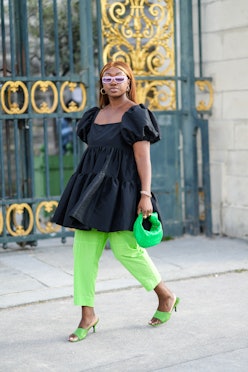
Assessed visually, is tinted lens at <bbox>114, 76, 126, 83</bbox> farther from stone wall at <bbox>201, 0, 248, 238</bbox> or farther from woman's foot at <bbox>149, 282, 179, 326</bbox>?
stone wall at <bbox>201, 0, 248, 238</bbox>

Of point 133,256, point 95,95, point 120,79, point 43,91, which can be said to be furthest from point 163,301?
point 95,95

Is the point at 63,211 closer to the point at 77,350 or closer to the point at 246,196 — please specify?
the point at 77,350

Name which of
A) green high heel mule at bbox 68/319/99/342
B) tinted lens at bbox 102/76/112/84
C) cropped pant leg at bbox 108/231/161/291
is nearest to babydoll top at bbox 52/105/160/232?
cropped pant leg at bbox 108/231/161/291

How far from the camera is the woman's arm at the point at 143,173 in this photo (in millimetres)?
5266

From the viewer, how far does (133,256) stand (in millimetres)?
5367

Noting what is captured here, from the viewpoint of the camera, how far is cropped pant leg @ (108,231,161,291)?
17.5 ft

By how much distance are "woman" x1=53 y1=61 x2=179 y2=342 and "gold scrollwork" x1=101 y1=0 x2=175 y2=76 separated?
3202 mm

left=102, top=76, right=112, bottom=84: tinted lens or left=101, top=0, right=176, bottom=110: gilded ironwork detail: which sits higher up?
left=101, top=0, right=176, bottom=110: gilded ironwork detail

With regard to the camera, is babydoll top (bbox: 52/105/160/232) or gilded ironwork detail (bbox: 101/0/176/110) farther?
gilded ironwork detail (bbox: 101/0/176/110)

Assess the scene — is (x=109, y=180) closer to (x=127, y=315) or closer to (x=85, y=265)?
(x=85, y=265)

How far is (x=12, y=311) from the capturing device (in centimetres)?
609

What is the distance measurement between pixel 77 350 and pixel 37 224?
3253 millimetres

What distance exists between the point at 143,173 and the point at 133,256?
1.79 feet

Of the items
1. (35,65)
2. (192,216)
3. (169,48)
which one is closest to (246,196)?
(192,216)
